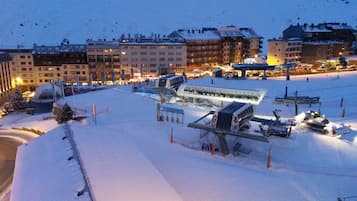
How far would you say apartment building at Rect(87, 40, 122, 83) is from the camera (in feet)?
175

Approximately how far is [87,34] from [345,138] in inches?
3656

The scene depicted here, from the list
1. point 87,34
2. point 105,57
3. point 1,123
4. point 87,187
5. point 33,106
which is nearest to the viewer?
point 87,187

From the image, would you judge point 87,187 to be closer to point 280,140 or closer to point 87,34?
point 280,140

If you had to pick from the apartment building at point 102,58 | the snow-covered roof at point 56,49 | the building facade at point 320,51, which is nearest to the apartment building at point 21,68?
the snow-covered roof at point 56,49

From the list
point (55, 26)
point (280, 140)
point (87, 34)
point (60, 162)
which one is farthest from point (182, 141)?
point (55, 26)

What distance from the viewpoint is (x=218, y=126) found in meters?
15.5

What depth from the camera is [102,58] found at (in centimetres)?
5366

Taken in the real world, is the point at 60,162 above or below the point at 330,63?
below

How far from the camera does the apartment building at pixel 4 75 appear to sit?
45.7 m

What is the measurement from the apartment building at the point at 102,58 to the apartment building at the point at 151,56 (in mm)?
1132

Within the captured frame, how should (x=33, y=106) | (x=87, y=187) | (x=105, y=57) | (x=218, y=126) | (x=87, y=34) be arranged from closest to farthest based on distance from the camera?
(x=87, y=187) → (x=218, y=126) → (x=33, y=106) → (x=105, y=57) → (x=87, y=34)

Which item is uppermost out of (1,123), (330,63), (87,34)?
(87,34)

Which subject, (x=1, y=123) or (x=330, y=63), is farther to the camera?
(x=330, y=63)

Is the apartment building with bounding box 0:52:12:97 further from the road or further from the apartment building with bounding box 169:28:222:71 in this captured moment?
the apartment building with bounding box 169:28:222:71
